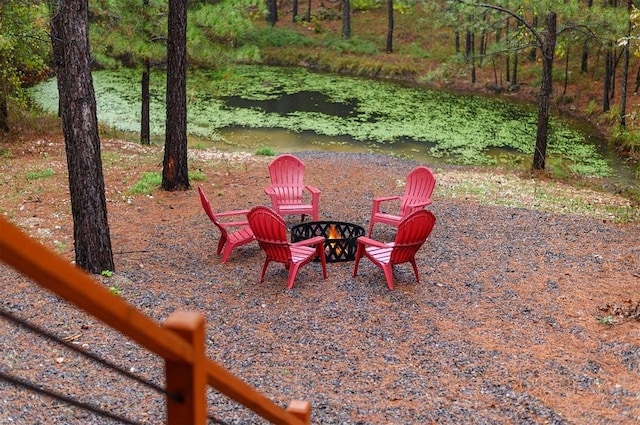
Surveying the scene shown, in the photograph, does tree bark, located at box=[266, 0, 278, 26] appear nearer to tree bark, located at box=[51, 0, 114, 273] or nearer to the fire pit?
the fire pit

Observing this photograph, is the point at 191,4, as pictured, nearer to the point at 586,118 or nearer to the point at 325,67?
the point at 586,118

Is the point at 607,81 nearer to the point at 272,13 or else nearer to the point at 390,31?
the point at 390,31

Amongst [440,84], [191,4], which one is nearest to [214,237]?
[191,4]

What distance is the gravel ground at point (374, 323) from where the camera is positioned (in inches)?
161

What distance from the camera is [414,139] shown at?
1659cm

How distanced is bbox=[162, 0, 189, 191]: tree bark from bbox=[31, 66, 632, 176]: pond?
2.03m

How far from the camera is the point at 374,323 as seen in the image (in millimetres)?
5250

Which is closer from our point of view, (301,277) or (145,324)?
(145,324)

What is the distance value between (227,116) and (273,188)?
1061 centimetres

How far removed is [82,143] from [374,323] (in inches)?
114

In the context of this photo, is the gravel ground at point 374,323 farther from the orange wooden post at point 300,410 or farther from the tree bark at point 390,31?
the tree bark at point 390,31

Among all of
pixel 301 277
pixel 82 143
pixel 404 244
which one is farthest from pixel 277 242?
pixel 82 143

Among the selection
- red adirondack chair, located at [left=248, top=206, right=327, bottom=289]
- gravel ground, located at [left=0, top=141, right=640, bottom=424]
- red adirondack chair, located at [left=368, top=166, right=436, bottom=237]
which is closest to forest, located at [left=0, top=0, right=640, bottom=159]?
gravel ground, located at [left=0, top=141, right=640, bottom=424]

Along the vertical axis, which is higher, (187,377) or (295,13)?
(295,13)
